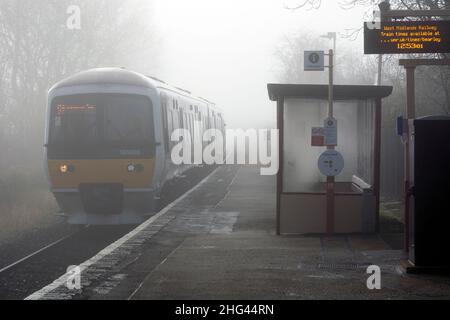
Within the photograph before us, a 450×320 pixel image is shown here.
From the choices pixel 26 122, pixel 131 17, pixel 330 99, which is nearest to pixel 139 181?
pixel 330 99

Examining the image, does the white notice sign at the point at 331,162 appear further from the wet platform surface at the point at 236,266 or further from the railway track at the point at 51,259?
the railway track at the point at 51,259

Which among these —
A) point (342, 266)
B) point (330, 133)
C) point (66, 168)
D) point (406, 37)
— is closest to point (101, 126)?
point (66, 168)

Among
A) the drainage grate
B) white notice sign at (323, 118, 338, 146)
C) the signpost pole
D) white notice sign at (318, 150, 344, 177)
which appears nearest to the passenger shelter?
the signpost pole

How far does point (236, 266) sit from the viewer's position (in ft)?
31.7

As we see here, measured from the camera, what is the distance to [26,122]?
3844 cm

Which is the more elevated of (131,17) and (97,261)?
(131,17)

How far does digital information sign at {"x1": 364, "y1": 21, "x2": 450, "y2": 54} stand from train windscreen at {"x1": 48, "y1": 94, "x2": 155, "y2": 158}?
5.59 meters

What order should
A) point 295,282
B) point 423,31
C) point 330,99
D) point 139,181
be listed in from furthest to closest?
point 139,181
point 330,99
point 423,31
point 295,282

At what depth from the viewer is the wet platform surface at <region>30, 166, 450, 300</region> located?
8.03 m

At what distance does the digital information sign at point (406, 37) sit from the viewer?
10.9 meters

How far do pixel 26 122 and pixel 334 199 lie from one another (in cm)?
2839

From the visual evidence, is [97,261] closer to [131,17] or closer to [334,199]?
[334,199]

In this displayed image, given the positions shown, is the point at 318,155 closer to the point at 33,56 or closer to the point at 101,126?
the point at 101,126

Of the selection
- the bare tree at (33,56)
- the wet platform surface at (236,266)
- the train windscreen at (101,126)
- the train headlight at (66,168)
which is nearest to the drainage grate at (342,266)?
the wet platform surface at (236,266)
